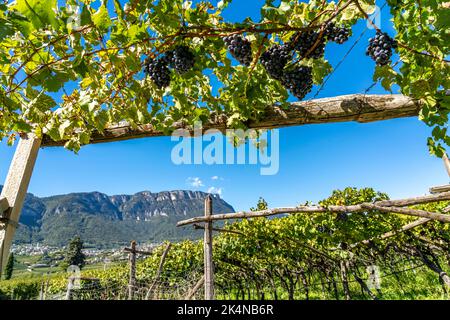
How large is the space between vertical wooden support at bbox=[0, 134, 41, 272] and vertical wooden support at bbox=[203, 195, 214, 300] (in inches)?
98.3

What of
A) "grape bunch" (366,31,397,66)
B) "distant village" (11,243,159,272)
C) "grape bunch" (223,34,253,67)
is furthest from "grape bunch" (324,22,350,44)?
"distant village" (11,243,159,272)

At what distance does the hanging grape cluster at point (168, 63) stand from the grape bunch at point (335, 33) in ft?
2.40

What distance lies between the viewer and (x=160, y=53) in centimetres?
175

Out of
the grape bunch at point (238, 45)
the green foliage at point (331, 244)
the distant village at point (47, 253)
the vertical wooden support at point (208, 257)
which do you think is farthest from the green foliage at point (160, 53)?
the distant village at point (47, 253)

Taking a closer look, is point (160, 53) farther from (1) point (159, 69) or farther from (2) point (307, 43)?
(2) point (307, 43)

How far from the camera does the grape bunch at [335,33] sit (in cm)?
154

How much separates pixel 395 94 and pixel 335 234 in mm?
4315

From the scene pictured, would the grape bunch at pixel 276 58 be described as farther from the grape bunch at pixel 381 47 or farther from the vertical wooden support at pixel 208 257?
the vertical wooden support at pixel 208 257

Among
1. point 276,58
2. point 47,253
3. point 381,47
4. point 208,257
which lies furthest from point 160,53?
point 47,253

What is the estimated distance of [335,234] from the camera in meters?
5.80

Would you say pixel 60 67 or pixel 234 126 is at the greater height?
pixel 234 126

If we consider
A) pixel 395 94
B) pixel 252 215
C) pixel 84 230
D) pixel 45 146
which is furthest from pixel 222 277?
pixel 84 230

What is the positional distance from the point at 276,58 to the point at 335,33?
0.32 m

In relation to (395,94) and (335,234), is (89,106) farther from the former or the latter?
(335,234)
